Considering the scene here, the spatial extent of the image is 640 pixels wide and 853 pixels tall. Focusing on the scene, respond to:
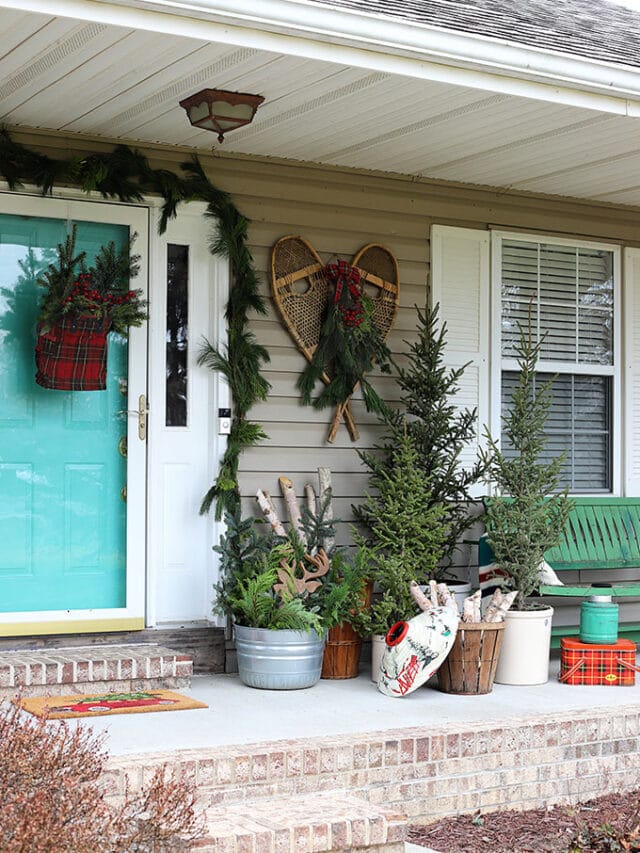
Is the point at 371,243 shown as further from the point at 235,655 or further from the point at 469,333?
the point at 235,655

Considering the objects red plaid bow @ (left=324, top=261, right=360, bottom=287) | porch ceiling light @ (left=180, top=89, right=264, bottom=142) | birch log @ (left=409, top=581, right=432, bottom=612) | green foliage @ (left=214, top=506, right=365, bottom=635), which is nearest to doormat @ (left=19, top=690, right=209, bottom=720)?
green foliage @ (left=214, top=506, right=365, bottom=635)

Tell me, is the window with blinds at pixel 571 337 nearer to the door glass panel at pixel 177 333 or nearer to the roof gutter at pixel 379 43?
the roof gutter at pixel 379 43

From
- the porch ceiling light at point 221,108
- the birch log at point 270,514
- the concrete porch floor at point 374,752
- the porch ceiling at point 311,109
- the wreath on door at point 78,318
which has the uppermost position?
the porch ceiling at point 311,109

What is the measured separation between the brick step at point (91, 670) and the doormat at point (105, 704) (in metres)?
0.05

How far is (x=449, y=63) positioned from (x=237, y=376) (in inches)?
72.5

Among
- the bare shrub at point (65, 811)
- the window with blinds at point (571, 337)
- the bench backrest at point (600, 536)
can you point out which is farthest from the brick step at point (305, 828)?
the window with blinds at point (571, 337)

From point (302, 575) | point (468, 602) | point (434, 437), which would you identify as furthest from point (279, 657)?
point (434, 437)

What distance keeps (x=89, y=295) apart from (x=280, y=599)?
1.59 meters

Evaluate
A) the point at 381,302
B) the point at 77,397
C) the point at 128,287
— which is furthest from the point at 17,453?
the point at 381,302

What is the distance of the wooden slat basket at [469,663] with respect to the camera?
5203 mm

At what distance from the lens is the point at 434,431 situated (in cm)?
585

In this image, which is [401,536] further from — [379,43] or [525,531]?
[379,43]

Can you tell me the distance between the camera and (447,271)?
20.5 feet

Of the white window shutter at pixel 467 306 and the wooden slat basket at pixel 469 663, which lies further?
the white window shutter at pixel 467 306
